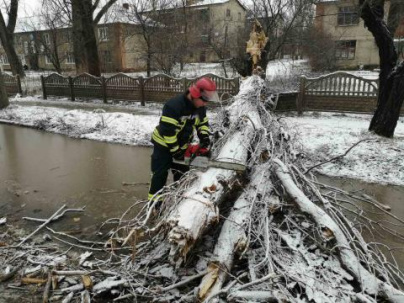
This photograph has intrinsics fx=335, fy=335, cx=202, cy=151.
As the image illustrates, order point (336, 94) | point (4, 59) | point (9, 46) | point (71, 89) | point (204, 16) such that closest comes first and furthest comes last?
point (336, 94)
point (71, 89)
point (9, 46)
point (204, 16)
point (4, 59)

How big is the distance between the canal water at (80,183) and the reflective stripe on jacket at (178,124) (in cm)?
139

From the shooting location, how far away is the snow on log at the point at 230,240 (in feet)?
8.28

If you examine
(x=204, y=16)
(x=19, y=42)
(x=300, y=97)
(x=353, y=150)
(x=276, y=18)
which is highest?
(x=204, y=16)

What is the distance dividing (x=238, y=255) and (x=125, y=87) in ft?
37.4

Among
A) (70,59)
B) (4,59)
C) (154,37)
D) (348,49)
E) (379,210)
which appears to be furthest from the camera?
(4,59)

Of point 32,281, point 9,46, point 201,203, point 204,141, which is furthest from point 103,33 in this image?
point 201,203

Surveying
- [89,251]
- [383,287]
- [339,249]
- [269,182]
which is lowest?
[89,251]

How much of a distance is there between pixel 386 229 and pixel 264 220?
2.07 metres

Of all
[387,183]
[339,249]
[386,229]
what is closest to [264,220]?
[339,249]

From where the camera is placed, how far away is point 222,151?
419cm

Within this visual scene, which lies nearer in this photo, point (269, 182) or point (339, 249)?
point (339, 249)

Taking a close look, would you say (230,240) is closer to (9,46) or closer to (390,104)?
(390,104)

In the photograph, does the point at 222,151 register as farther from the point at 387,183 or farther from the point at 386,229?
the point at 387,183

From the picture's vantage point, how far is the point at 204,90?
12.5 feet
